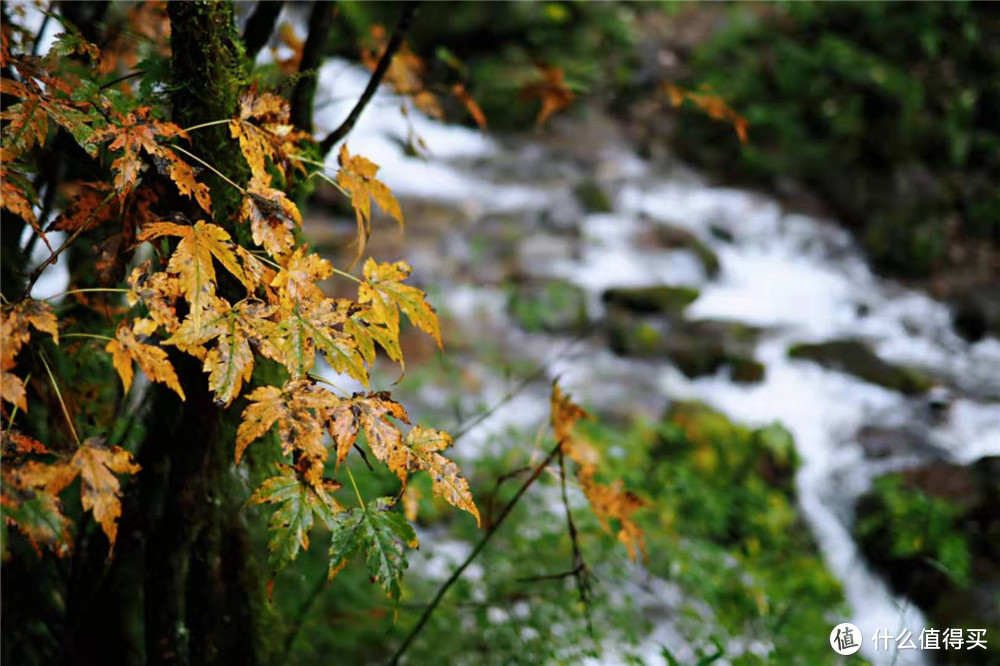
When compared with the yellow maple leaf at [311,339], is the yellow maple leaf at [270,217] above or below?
above

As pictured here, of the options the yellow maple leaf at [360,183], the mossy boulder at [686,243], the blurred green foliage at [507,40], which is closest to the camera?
the yellow maple leaf at [360,183]

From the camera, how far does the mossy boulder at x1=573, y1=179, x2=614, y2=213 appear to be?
27.6 ft

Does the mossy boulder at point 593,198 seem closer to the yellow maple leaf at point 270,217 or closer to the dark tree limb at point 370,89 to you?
the dark tree limb at point 370,89

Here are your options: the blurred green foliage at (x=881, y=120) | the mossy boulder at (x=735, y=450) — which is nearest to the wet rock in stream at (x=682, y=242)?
the blurred green foliage at (x=881, y=120)

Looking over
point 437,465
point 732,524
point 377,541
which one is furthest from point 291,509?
point 732,524

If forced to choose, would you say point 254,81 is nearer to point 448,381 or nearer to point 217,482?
point 217,482

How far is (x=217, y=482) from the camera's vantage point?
5.30 ft

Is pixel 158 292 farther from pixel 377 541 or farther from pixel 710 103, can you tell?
pixel 710 103

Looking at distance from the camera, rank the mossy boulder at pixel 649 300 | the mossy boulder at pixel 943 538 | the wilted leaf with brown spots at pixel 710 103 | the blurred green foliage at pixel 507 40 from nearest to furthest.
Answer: the wilted leaf with brown spots at pixel 710 103, the mossy boulder at pixel 943 538, the mossy boulder at pixel 649 300, the blurred green foliage at pixel 507 40

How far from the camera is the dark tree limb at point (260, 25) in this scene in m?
1.70

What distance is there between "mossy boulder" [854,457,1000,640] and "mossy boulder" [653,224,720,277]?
132 inches

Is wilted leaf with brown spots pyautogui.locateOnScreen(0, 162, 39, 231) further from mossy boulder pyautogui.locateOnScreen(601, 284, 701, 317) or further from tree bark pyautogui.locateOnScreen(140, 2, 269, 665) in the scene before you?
mossy boulder pyautogui.locateOnScreen(601, 284, 701, 317)

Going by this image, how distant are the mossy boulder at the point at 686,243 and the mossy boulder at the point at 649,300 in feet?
3.23

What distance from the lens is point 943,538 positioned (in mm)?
4168
